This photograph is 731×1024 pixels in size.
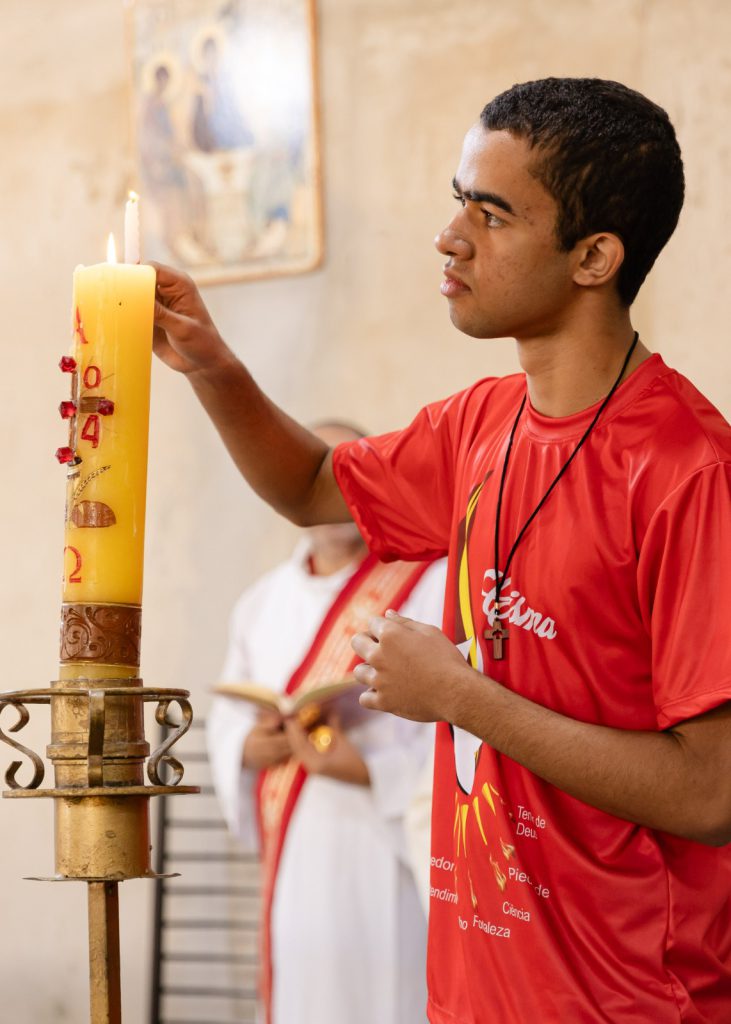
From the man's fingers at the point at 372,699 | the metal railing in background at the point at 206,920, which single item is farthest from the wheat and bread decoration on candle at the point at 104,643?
the metal railing in background at the point at 206,920

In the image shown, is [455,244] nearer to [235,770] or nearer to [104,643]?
[104,643]

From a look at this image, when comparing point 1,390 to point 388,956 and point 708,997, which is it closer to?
point 388,956

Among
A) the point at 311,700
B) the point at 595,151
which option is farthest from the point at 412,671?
the point at 311,700

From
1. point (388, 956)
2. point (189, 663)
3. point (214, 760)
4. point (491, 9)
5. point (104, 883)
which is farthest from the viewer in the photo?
point (189, 663)

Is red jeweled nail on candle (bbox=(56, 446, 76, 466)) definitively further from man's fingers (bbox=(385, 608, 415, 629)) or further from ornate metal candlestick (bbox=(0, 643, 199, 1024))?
man's fingers (bbox=(385, 608, 415, 629))

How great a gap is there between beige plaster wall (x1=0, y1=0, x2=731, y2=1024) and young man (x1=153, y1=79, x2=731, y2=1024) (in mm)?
2230

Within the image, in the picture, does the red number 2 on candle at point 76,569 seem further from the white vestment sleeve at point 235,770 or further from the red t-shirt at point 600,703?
the white vestment sleeve at point 235,770

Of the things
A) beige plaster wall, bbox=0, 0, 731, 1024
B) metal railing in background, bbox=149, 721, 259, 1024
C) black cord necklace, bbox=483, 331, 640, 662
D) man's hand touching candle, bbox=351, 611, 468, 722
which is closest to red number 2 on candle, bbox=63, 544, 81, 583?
man's hand touching candle, bbox=351, 611, 468, 722

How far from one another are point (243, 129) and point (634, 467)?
321cm

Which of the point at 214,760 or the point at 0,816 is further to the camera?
the point at 0,816

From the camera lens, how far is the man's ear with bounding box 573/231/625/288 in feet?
4.90

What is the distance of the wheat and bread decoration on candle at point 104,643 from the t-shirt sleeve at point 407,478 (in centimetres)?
61

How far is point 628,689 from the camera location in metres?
1.40

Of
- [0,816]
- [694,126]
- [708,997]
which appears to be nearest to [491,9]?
[694,126]
